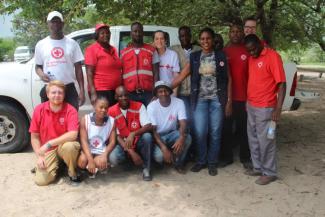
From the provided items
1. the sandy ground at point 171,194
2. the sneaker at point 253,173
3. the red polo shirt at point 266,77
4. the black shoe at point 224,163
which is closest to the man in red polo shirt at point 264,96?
the red polo shirt at point 266,77

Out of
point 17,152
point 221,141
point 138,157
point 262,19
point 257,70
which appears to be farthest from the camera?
point 262,19

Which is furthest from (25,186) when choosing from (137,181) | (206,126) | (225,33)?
(225,33)

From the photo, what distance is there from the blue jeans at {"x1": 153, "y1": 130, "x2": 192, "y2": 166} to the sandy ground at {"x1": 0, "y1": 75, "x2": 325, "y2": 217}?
19 cm

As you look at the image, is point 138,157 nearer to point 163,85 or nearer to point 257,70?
point 163,85

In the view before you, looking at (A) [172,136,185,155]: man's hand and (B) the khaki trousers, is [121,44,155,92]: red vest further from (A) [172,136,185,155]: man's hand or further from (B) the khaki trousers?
(B) the khaki trousers

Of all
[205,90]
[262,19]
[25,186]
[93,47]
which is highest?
[262,19]

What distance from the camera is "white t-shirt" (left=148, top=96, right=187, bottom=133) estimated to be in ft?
15.9

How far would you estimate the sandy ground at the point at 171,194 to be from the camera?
385 cm

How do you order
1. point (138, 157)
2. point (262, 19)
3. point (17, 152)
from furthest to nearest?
point (262, 19), point (17, 152), point (138, 157)

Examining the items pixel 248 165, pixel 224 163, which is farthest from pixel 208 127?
pixel 248 165

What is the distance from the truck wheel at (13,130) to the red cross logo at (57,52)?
54.4 inches

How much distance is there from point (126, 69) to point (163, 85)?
0.52 meters

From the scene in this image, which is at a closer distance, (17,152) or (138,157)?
(138,157)

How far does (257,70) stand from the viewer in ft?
14.5
